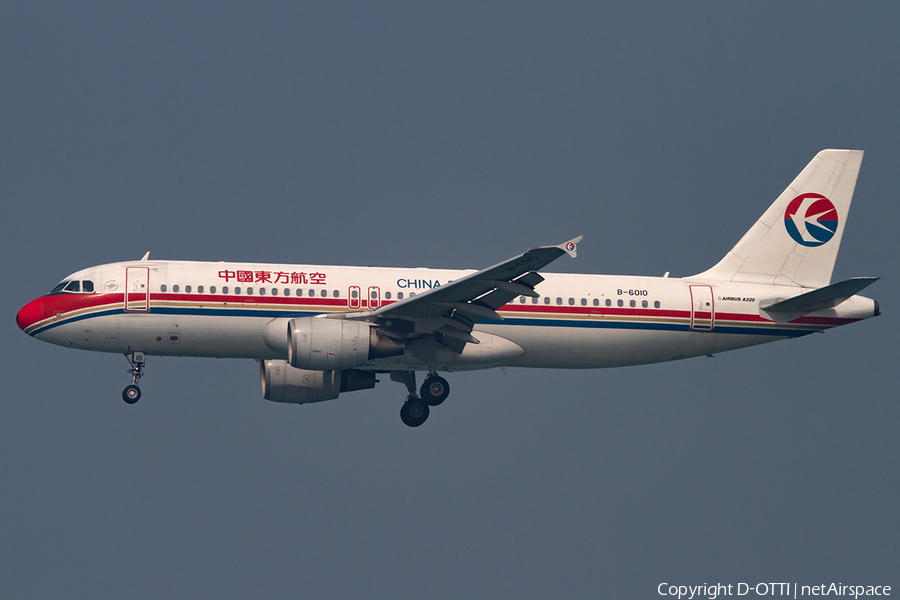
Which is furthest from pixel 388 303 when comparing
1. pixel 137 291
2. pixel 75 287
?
pixel 75 287

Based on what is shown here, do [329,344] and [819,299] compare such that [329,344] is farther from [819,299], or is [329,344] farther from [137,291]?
[819,299]

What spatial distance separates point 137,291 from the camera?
35250 millimetres

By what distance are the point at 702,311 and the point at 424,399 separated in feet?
33.6

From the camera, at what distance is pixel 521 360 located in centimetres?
3681

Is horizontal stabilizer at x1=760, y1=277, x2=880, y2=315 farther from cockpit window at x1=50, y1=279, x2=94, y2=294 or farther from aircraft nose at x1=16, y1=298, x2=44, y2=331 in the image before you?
aircraft nose at x1=16, y1=298, x2=44, y2=331

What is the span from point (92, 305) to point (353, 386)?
9.44 metres

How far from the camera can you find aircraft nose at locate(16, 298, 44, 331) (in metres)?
35.8

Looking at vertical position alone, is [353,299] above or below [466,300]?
above

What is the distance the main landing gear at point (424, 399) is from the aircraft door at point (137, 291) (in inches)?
369

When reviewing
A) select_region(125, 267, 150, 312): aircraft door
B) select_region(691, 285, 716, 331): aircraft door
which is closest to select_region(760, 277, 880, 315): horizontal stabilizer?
select_region(691, 285, 716, 331): aircraft door

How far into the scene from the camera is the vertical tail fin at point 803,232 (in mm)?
40000

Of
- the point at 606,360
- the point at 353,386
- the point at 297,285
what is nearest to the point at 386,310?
the point at 297,285

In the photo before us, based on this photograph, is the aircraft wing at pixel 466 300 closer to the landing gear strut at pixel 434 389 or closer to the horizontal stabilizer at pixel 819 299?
the landing gear strut at pixel 434 389

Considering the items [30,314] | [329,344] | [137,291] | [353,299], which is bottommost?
[329,344]
